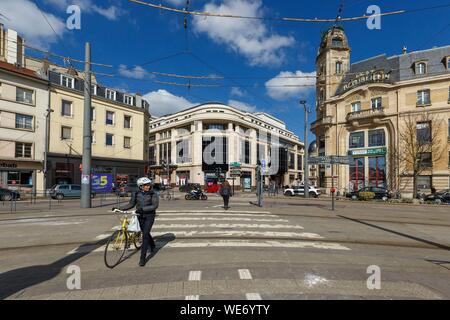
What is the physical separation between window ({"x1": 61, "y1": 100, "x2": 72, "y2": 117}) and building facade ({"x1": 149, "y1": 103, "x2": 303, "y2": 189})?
684 inches

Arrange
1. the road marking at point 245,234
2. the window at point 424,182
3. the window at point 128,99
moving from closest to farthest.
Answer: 1. the road marking at point 245,234
2. the window at point 424,182
3. the window at point 128,99

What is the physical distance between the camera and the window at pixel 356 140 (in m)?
36.7

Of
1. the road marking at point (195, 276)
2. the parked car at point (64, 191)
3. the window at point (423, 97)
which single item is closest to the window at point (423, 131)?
the window at point (423, 97)

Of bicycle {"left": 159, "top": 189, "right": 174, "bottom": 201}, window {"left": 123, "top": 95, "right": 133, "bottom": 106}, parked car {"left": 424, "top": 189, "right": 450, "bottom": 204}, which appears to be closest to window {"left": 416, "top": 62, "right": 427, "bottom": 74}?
parked car {"left": 424, "top": 189, "right": 450, "bottom": 204}

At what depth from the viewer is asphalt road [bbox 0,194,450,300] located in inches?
154

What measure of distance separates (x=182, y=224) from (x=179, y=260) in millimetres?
4237

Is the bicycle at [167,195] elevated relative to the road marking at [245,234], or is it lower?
lower

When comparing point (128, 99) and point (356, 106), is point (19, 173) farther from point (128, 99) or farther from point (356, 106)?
point (356, 106)

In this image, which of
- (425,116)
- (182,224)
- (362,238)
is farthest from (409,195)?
(182,224)

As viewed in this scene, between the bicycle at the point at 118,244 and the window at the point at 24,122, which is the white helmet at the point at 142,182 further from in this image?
the window at the point at 24,122

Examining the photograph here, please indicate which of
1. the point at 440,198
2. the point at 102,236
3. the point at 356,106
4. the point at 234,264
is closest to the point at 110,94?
the point at 102,236

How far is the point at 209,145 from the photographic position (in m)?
50.3

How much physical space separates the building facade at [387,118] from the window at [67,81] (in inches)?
1200
